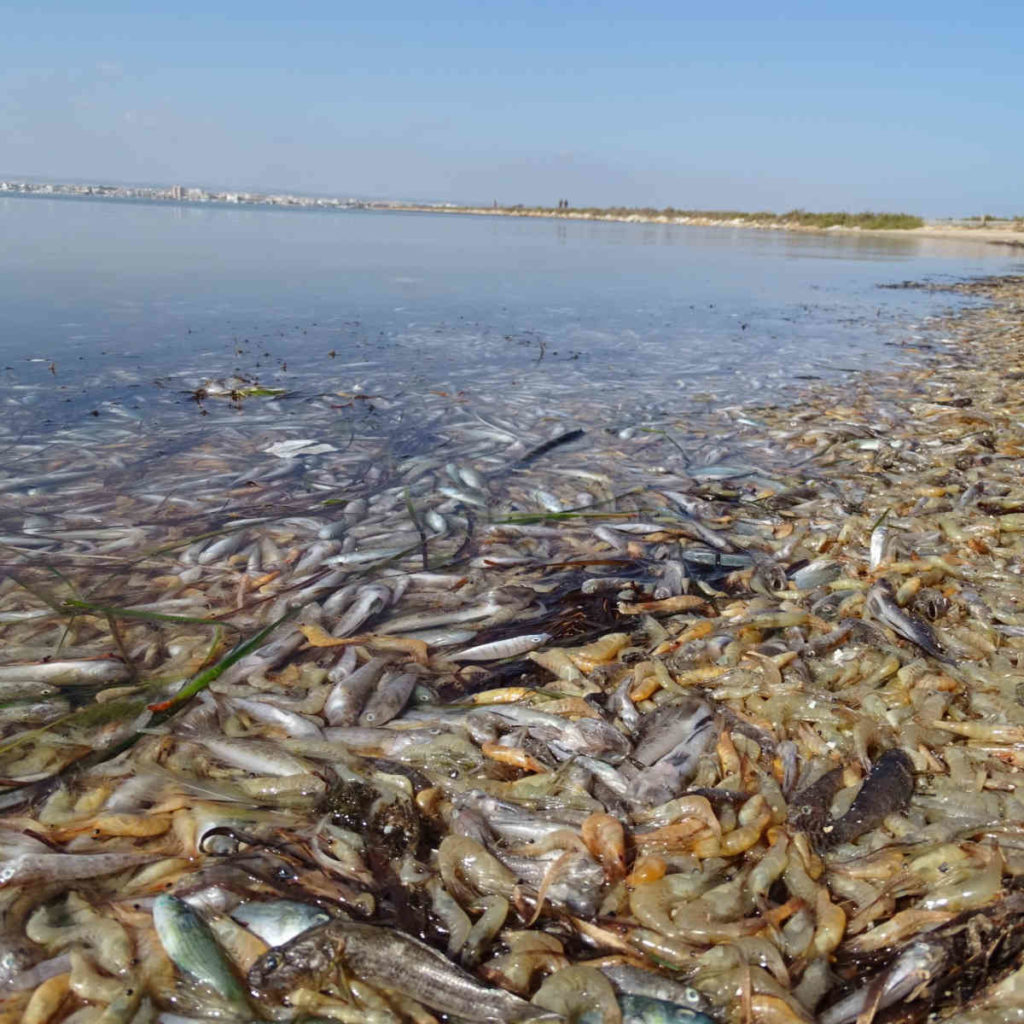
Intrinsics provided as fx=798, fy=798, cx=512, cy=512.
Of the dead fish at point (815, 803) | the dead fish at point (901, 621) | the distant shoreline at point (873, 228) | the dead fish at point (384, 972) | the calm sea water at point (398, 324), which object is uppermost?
the distant shoreline at point (873, 228)

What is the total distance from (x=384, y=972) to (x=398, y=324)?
1260 cm

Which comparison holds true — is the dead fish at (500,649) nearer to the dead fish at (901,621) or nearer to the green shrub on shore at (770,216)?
the dead fish at (901,621)

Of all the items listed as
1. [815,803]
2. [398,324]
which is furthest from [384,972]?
[398,324]

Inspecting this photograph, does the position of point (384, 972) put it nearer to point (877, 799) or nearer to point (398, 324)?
point (877, 799)

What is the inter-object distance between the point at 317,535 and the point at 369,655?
1.51 meters

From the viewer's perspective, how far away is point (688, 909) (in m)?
2.36

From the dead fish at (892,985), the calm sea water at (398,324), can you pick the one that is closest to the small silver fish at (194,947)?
the dead fish at (892,985)

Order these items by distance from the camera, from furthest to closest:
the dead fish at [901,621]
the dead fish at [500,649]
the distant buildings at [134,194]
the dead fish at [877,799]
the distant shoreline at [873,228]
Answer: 1. the distant buildings at [134,194]
2. the distant shoreline at [873,228]
3. the dead fish at [500,649]
4. the dead fish at [901,621]
5. the dead fish at [877,799]

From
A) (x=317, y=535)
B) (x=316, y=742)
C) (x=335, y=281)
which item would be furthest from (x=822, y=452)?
(x=335, y=281)

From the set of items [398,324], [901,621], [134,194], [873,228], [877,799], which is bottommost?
[877,799]

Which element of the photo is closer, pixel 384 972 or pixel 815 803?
pixel 384 972

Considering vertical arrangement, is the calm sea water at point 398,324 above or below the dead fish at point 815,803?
above

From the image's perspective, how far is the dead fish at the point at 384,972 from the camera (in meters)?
2.06

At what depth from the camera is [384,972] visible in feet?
→ 6.99
